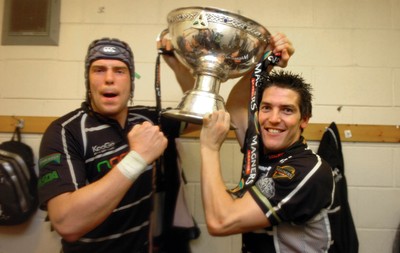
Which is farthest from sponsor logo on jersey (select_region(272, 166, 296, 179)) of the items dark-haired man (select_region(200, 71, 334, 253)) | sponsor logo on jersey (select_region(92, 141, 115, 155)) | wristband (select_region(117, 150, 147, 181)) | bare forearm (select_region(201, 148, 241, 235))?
sponsor logo on jersey (select_region(92, 141, 115, 155))

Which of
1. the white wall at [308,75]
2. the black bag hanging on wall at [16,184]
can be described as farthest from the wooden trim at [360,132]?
the black bag hanging on wall at [16,184]

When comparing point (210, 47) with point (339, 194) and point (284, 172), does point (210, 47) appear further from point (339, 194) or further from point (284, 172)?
point (339, 194)

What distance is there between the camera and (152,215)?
107 centimetres

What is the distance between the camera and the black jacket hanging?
4.17 ft

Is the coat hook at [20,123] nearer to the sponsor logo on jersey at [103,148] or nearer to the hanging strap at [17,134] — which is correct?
the hanging strap at [17,134]

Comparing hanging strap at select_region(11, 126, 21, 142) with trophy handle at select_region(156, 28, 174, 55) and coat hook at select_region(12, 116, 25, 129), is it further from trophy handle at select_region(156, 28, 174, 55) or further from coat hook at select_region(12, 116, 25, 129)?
trophy handle at select_region(156, 28, 174, 55)

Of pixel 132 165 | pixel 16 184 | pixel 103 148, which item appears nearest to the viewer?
pixel 132 165

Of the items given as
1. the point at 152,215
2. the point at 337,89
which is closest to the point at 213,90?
the point at 152,215

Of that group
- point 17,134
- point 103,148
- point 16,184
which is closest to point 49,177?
point 103,148

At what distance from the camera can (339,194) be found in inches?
51.8

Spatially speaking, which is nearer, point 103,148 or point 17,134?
point 103,148

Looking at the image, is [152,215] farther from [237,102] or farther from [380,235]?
[380,235]

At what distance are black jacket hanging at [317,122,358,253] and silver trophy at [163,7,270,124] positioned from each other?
25.6 inches

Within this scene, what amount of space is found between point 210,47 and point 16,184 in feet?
3.59
